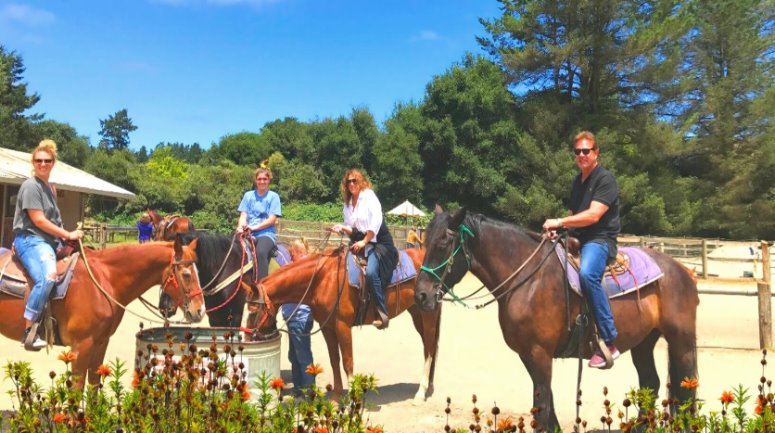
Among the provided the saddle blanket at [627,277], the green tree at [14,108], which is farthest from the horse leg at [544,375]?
the green tree at [14,108]

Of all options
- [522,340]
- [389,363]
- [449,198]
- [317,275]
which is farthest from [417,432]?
[449,198]

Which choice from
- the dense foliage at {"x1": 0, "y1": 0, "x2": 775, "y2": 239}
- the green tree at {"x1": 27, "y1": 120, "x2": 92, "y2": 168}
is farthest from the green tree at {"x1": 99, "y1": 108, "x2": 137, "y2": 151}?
the dense foliage at {"x1": 0, "y1": 0, "x2": 775, "y2": 239}

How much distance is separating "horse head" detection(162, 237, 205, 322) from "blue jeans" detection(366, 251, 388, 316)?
1.83 metres

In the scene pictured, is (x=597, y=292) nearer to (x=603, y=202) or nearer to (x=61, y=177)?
(x=603, y=202)

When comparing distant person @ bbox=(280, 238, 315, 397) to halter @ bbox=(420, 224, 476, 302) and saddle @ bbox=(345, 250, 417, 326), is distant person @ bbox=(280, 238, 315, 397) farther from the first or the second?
halter @ bbox=(420, 224, 476, 302)

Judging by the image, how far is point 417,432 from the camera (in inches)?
211

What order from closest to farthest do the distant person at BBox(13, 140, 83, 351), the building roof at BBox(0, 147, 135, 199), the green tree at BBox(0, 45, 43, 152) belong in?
the distant person at BBox(13, 140, 83, 351) → the building roof at BBox(0, 147, 135, 199) → the green tree at BBox(0, 45, 43, 152)

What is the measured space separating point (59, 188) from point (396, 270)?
16.4 meters

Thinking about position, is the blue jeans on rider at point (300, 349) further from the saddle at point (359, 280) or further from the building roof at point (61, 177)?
the building roof at point (61, 177)

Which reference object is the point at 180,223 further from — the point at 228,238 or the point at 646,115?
the point at 646,115

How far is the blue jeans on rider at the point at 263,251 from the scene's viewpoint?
6812mm

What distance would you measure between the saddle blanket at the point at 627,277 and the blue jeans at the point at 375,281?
2.14m

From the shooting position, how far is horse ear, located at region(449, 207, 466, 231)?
4.66 m

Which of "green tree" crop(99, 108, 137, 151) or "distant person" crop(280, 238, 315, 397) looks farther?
"green tree" crop(99, 108, 137, 151)
